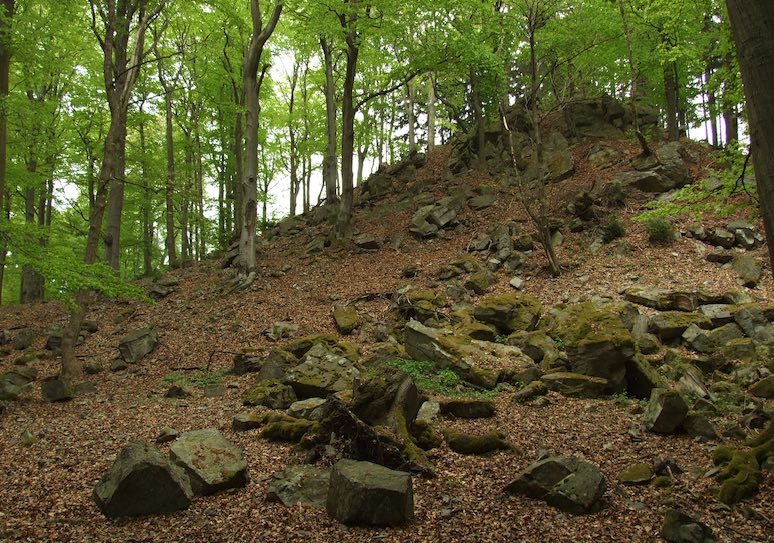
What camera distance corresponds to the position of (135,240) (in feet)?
83.0

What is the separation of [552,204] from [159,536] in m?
15.8

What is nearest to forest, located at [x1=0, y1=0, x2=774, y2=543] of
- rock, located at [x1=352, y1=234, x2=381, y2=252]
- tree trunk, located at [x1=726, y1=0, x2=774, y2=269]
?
Answer: tree trunk, located at [x1=726, y1=0, x2=774, y2=269]

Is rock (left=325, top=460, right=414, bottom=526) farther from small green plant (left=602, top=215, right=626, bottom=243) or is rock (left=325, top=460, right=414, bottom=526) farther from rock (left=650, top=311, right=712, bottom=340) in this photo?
small green plant (left=602, top=215, right=626, bottom=243)

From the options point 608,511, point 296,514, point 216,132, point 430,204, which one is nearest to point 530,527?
point 608,511

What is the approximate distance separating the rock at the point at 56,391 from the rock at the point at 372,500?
283 inches

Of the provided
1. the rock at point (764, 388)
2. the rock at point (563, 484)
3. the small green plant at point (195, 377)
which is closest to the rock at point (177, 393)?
the small green plant at point (195, 377)

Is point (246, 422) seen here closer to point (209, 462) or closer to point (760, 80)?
point (209, 462)

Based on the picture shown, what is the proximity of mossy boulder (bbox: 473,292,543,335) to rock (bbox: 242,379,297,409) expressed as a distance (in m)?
4.79

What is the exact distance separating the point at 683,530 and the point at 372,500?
2.56 meters

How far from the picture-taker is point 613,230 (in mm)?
14500

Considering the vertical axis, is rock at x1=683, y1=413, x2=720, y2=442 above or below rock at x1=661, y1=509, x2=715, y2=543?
above

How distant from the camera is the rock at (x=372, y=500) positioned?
A: 171 inches

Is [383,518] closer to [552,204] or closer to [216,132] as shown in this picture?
[552,204]

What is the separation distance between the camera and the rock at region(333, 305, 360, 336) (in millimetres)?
11867
